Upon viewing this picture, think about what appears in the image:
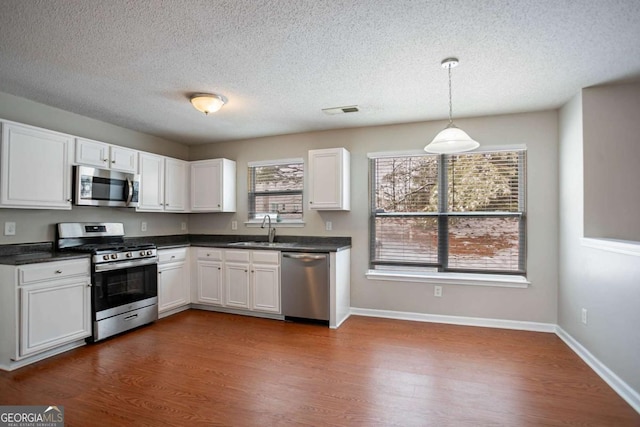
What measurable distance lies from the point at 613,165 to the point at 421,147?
5.84 feet

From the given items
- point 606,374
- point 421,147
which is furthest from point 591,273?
point 421,147

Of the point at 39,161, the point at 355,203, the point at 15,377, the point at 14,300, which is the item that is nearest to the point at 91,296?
the point at 14,300

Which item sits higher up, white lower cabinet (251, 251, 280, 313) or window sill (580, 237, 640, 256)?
window sill (580, 237, 640, 256)

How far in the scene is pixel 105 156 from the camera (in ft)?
12.1

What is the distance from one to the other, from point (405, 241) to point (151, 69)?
3199mm

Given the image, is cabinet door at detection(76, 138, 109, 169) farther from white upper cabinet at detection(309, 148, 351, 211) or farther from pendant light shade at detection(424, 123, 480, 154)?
pendant light shade at detection(424, 123, 480, 154)

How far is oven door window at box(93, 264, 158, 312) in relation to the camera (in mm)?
3264

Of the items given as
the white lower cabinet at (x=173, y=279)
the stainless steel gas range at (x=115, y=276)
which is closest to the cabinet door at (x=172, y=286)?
the white lower cabinet at (x=173, y=279)

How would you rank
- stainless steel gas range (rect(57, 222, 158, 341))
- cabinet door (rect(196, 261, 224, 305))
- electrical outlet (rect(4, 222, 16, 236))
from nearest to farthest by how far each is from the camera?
1. electrical outlet (rect(4, 222, 16, 236))
2. stainless steel gas range (rect(57, 222, 158, 341))
3. cabinet door (rect(196, 261, 224, 305))

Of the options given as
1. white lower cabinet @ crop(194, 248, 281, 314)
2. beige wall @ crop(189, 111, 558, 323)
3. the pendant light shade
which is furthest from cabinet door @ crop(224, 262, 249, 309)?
the pendant light shade

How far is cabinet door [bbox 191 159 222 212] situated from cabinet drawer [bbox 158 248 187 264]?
0.71m

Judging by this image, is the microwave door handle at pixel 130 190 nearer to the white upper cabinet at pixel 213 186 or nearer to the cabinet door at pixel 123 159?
the cabinet door at pixel 123 159

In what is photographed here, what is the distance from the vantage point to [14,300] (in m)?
2.65

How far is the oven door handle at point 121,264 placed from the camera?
326 cm
